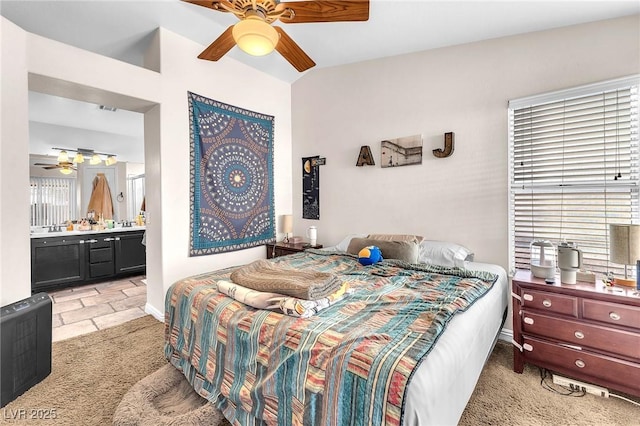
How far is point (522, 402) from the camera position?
71.1 inches

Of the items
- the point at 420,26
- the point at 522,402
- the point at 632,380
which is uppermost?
the point at 420,26

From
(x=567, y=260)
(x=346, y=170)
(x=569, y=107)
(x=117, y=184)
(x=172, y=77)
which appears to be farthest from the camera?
A: (x=117, y=184)

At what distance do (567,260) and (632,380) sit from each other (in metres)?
0.74

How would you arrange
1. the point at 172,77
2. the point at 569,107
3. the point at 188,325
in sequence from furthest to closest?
1. the point at 172,77
2. the point at 569,107
3. the point at 188,325

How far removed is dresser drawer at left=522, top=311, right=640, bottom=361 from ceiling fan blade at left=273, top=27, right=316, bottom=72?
99.0 inches

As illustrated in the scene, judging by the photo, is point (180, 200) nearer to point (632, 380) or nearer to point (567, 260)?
point (567, 260)

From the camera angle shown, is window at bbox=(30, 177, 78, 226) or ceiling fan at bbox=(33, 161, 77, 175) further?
ceiling fan at bbox=(33, 161, 77, 175)

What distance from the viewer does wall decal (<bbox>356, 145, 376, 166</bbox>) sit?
134 inches

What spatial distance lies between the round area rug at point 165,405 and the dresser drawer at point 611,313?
2.30 meters

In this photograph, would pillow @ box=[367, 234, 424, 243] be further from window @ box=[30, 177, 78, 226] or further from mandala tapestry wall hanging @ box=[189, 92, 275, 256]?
window @ box=[30, 177, 78, 226]

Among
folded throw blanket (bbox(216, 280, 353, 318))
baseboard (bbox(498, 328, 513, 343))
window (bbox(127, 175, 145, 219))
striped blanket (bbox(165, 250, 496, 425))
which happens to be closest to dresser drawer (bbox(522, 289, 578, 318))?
striped blanket (bbox(165, 250, 496, 425))

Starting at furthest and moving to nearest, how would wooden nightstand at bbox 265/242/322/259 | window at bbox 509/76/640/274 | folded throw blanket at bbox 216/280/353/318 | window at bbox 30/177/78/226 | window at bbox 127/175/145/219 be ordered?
1. window at bbox 127/175/145/219
2. window at bbox 30/177/78/226
3. wooden nightstand at bbox 265/242/322/259
4. window at bbox 509/76/640/274
5. folded throw blanket at bbox 216/280/353/318

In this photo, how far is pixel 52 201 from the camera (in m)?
4.77

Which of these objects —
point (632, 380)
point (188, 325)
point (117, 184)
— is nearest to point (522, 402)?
point (632, 380)
